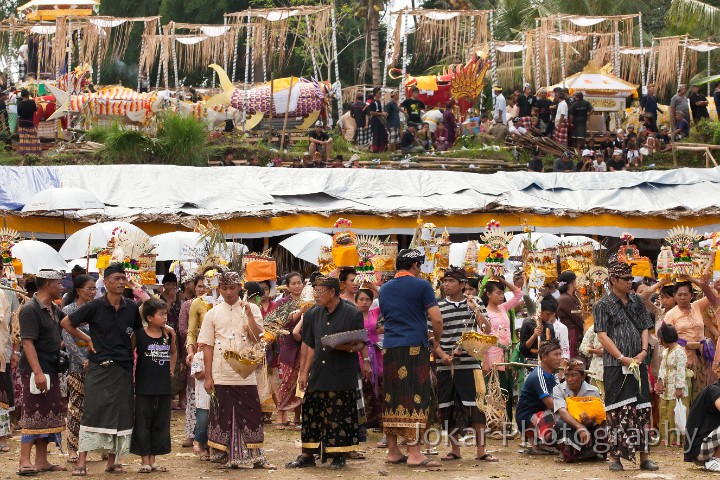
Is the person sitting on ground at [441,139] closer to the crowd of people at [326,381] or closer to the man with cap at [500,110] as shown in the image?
the man with cap at [500,110]

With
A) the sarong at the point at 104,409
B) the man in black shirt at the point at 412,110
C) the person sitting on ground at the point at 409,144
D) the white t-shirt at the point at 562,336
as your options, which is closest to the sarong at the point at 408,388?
the sarong at the point at 104,409

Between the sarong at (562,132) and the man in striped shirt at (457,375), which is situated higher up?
the sarong at (562,132)

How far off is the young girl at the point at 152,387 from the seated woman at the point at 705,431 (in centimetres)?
393

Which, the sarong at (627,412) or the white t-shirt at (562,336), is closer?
the sarong at (627,412)

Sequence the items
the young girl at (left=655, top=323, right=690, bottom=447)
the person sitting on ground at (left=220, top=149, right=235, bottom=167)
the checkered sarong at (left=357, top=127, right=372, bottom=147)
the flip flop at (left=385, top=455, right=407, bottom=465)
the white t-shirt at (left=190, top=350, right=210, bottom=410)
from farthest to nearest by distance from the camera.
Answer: the checkered sarong at (left=357, top=127, right=372, bottom=147), the person sitting on ground at (left=220, top=149, right=235, bottom=167), the young girl at (left=655, top=323, right=690, bottom=447), the white t-shirt at (left=190, top=350, right=210, bottom=410), the flip flop at (left=385, top=455, right=407, bottom=465)

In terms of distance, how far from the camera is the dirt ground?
32.1 feet

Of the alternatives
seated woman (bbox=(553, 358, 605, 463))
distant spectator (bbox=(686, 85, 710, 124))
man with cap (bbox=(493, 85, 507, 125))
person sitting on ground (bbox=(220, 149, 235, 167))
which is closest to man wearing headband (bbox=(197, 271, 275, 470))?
seated woman (bbox=(553, 358, 605, 463))

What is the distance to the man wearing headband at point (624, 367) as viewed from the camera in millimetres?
9820

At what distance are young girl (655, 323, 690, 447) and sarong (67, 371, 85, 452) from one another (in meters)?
4.96

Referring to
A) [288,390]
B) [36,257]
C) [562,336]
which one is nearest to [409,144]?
[36,257]

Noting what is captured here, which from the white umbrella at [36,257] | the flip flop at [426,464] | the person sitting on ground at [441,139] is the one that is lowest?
the flip flop at [426,464]

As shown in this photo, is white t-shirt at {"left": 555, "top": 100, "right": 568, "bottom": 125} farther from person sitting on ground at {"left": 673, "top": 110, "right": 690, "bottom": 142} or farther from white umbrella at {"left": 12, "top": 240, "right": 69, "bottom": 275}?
white umbrella at {"left": 12, "top": 240, "right": 69, "bottom": 275}

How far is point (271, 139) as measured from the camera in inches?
1109

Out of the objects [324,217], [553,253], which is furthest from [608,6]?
[553,253]
